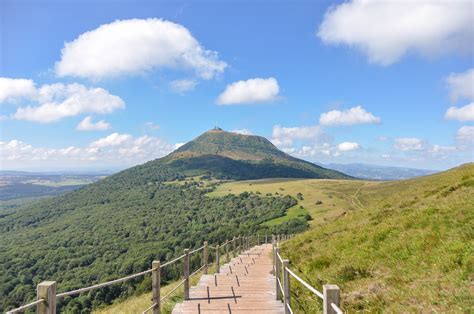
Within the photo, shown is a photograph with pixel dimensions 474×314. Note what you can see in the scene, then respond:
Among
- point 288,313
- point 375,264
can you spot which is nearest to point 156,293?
point 288,313

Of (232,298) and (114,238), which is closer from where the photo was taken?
(232,298)

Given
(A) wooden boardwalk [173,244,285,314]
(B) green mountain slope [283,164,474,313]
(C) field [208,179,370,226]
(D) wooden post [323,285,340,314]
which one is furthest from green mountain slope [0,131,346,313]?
(D) wooden post [323,285,340,314]

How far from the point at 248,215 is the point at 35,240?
281 ft

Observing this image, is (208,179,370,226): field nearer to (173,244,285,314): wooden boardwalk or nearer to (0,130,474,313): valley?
(0,130,474,313): valley

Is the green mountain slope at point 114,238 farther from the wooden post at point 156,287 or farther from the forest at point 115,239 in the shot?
the wooden post at point 156,287

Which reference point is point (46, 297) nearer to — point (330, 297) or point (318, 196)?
point (330, 297)

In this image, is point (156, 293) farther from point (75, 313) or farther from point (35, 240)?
point (35, 240)

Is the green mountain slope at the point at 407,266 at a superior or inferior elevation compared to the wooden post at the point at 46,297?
inferior

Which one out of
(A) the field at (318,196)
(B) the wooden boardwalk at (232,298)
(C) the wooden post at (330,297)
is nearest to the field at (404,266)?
(B) the wooden boardwalk at (232,298)

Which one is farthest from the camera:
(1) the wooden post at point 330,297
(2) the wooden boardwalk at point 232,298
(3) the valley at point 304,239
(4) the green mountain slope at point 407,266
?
(2) the wooden boardwalk at point 232,298

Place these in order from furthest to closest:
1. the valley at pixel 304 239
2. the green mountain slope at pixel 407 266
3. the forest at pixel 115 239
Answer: the forest at pixel 115 239 < the valley at pixel 304 239 < the green mountain slope at pixel 407 266

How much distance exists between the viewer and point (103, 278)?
80.1 meters

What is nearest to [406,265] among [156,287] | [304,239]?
[156,287]

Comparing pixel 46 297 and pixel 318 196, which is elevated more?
pixel 46 297
